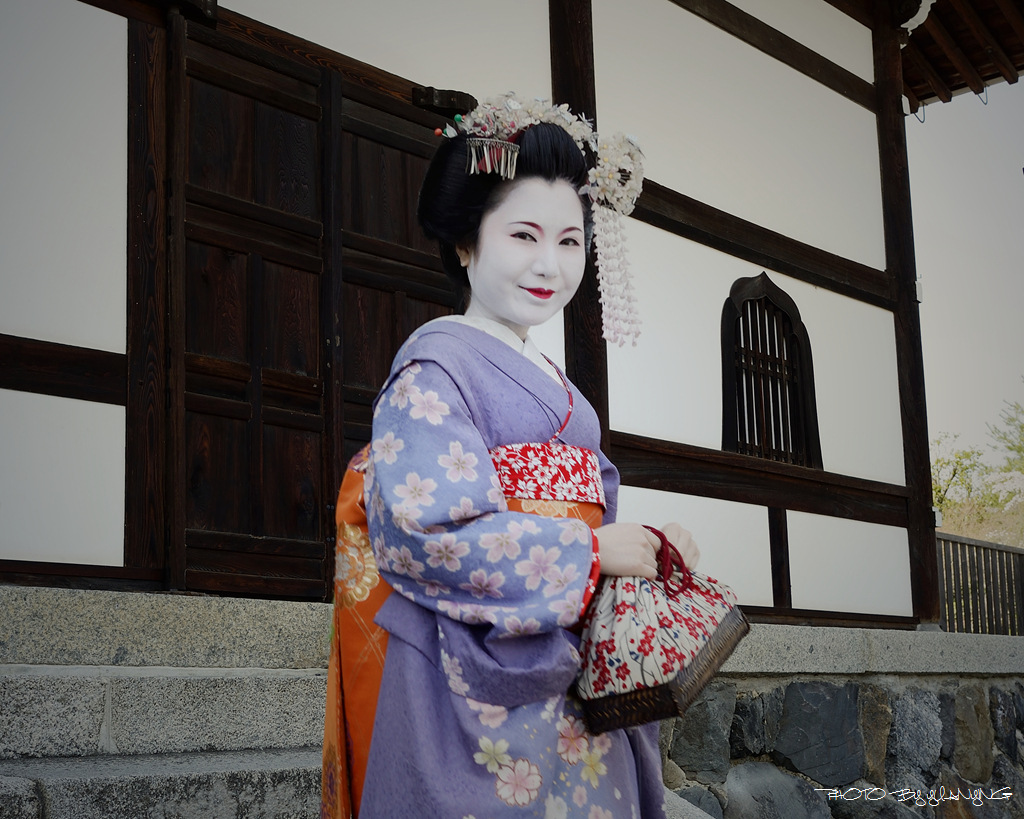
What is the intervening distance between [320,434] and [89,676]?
72.9 inches

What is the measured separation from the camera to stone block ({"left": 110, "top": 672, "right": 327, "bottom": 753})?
9.47ft

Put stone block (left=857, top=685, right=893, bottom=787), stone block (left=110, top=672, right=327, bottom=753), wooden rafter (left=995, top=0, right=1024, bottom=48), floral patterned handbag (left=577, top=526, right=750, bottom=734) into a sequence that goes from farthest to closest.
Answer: wooden rafter (left=995, top=0, right=1024, bottom=48) → stone block (left=857, top=685, right=893, bottom=787) → stone block (left=110, top=672, right=327, bottom=753) → floral patterned handbag (left=577, top=526, right=750, bottom=734)

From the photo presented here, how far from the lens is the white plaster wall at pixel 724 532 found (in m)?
5.45

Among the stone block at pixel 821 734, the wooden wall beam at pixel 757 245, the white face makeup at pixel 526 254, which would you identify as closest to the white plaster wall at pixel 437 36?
the wooden wall beam at pixel 757 245

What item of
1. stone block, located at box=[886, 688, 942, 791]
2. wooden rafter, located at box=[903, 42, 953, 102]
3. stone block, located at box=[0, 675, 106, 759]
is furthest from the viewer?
wooden rafter, located at box=[903, 42, 953, 102]

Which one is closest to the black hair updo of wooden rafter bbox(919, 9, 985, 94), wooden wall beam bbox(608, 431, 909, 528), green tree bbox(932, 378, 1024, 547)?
wooden wall beam bbox(608, 431, 909, 528)

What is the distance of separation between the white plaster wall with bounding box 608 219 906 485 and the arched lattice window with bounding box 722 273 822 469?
0.23 ft

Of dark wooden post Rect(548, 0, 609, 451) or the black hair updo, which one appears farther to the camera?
dark wooden post Rect(548, 0, 609, 451)

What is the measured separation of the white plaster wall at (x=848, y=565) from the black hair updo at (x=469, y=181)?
4380 millimetres

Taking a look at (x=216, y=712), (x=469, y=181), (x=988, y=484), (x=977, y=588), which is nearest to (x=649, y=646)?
(x=469, y=181)

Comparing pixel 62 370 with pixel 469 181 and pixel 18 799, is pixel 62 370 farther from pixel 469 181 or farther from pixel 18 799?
pixel 469 181

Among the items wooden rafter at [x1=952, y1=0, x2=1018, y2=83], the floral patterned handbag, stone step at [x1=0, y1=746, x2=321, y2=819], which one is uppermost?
wooden rafter at [x1=952, y1=0, x2=1018, y2=83]

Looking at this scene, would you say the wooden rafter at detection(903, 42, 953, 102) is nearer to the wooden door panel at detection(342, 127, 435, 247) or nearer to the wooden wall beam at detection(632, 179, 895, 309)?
the wooden wall beam at detection(632, 179, 895, 309)

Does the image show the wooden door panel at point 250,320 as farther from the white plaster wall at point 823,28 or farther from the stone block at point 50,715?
the white plaster wall at point 823,28
